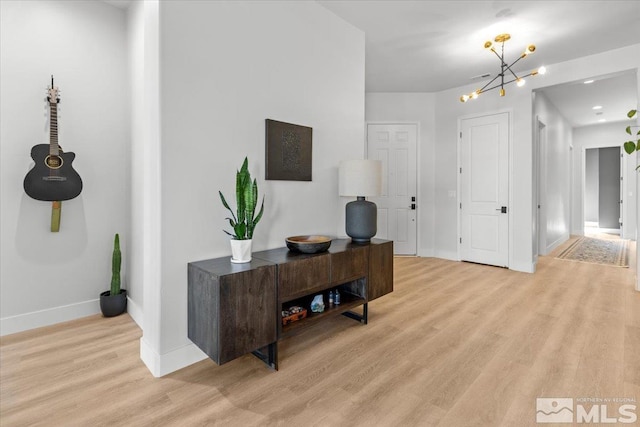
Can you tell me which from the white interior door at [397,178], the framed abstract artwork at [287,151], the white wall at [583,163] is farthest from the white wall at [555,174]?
the framed abstract artwork at [287,151]

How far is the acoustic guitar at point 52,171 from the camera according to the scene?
99.2 inches

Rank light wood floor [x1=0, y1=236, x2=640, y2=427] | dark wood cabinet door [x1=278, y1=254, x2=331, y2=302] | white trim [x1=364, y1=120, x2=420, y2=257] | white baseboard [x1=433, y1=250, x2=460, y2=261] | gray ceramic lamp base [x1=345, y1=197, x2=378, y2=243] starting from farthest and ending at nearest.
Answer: white trim [x1=364, y1=120, x2=420, y2=257] → white baseboard [x1=433, y1=250, x2=460, y2=261] → gray ceramic lamp base [x1=345, y1=197, x2=378, y2=243] → dark wood cabinet door [x1=278, y1=254, x2=331, y2=302] → light wood floor [x1=0, y1=236, x2=640, y2=427]

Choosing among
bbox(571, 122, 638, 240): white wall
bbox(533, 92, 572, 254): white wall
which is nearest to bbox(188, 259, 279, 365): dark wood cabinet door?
bbox(533, 92, 572, 254): white wall

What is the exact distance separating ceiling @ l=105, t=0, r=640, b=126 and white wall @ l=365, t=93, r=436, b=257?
55 cm

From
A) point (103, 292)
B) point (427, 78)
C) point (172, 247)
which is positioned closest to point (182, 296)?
point (172, 247)

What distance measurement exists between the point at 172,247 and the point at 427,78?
4.39 metres

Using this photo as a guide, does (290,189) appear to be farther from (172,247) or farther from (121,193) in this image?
(121,193)

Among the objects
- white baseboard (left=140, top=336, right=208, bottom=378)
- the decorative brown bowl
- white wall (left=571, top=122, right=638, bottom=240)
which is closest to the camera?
white baseboard (left=140, top=336, right=208, bottom=378)

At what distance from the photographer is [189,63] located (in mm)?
2049

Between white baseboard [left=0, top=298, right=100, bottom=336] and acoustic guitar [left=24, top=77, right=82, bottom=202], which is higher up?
acoustic guitar [left=24, top=77, right=82, bottom=202]

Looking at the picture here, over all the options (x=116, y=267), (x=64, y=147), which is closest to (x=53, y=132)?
(x=64, y=147)

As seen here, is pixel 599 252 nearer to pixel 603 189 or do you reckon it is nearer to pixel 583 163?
pixel 583 163

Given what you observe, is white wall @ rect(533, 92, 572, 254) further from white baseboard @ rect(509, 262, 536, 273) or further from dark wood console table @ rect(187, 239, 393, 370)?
dark wood console table @ rect(187, 239, 393, 370)

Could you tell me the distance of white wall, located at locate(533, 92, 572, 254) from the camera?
555cm
